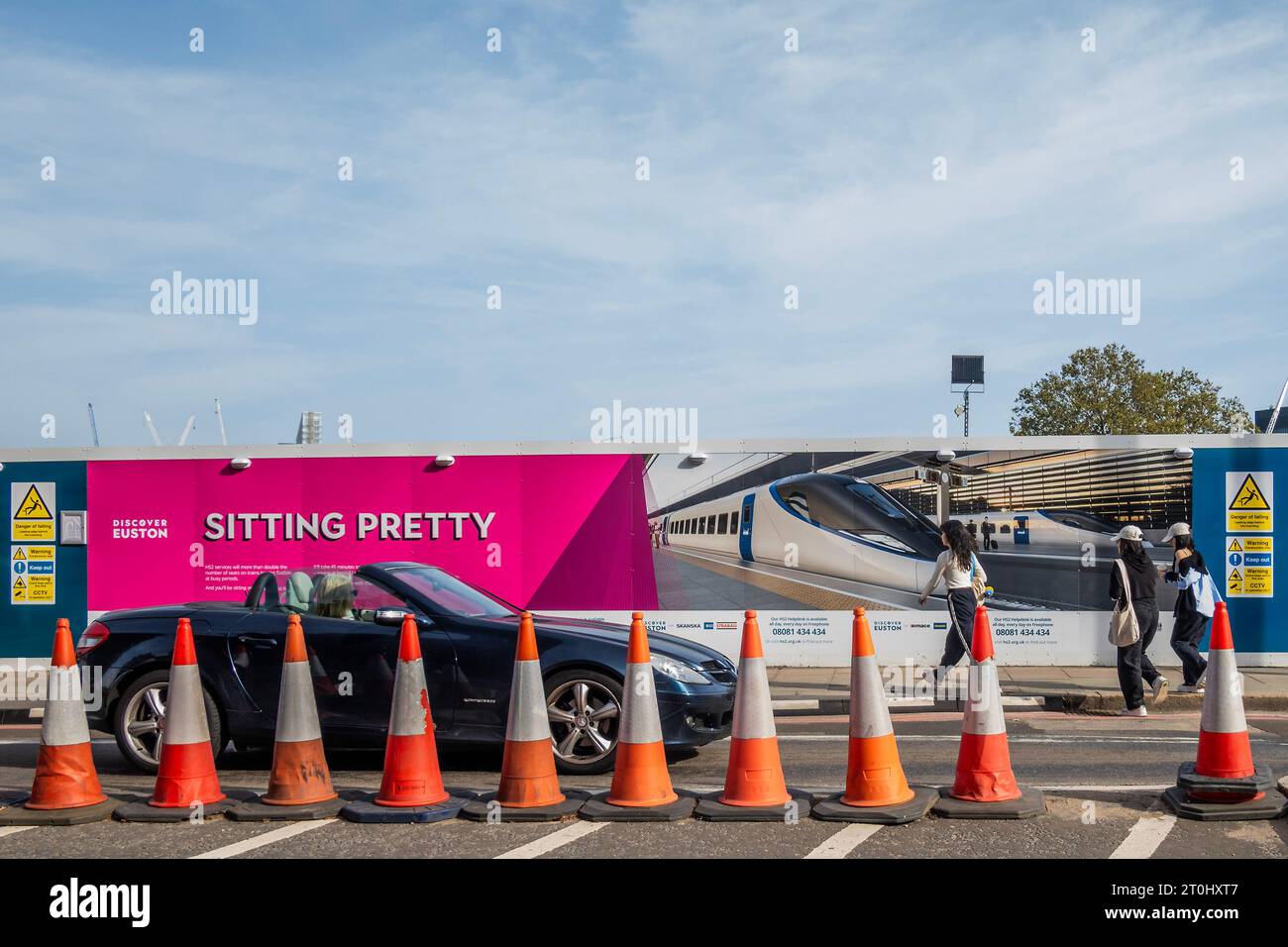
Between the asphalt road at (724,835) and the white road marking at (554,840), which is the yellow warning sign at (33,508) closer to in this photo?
the asphalt road at (724,835)

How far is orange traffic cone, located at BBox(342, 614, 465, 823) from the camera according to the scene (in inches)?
257

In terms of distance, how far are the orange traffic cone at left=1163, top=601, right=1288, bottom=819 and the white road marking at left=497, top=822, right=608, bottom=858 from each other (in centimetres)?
295

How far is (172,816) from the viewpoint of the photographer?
6531 mm

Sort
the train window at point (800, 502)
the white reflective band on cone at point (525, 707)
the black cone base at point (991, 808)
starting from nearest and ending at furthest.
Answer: the black cone base at point (991, 808) → the white reflective band on cone at point (525, 707) → the train window at point (800, 502)

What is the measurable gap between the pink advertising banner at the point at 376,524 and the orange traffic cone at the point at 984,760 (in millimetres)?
8576

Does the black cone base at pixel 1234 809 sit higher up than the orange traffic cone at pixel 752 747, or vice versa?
the orange traffic cone at pixel 752 747

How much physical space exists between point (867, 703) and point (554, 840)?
1.68m

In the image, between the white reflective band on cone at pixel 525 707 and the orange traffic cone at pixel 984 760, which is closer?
the orange traffic cone at pixel 984 760

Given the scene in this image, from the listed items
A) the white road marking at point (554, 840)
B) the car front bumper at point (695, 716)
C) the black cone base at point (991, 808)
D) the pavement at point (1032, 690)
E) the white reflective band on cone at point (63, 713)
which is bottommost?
the pavement at point (1032, 690)

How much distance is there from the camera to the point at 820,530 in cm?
1472

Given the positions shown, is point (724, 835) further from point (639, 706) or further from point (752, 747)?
point (639, 706)

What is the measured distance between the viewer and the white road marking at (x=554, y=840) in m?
5.71
